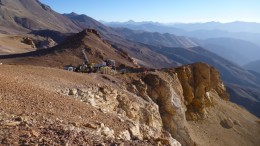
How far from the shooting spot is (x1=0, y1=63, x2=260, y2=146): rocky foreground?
12.9 m

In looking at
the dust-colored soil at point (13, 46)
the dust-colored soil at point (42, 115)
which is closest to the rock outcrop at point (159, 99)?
the dust-colored soil at point (42, 115)

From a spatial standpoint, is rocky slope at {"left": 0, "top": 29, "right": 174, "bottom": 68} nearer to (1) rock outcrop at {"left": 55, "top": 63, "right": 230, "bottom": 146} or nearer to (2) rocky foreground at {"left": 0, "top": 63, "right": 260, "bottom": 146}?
(1) rock outcrop at {"left": 55, "top": 63, "right": 230, "bottom": 146}

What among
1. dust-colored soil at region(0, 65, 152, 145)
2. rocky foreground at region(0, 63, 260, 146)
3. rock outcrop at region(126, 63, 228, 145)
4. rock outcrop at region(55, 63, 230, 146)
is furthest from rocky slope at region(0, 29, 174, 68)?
dust-colored soil at region(0, 65, 152, 145)

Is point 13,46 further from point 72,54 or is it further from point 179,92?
point 179,92

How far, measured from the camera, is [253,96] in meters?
158

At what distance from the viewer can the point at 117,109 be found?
2556cm

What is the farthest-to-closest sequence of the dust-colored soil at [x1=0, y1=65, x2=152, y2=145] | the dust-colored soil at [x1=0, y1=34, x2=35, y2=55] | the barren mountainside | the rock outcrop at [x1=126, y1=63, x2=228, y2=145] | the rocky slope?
the dust-colored soil at [x1=0, y1=34, x2=35, y2=55]
the rocky slope
the rock outcrop at [x1=126, y1=63, x2=228, y2=145]
the barren mountainside
the dust-colored soil at [x1=0, y1=65, x2=152, y2=145]

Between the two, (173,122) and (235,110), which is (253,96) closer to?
(235,110)

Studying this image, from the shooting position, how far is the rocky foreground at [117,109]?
12.9m

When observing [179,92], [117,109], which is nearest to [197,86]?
[179,92]

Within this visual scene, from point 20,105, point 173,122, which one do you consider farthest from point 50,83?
point 173,122

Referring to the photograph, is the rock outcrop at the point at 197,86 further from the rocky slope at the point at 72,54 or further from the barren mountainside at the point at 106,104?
the rocky slope at the point at 72,54

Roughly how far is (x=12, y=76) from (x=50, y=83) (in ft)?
8.41

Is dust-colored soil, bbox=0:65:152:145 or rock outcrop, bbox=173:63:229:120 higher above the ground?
dust-colored soil, bbox=0:65:152:145
